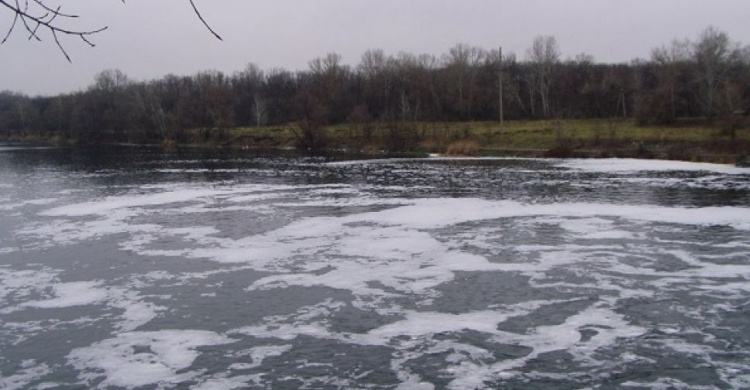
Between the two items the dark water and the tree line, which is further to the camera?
the tree line

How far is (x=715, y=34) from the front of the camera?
205 feet

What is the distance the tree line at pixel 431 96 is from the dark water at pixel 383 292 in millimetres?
38490

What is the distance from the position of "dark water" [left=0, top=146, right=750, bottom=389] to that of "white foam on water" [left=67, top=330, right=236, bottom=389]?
35mm

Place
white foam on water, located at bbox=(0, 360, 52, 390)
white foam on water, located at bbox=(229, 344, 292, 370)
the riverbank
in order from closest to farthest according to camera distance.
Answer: white foam on water, located at bbox=(0, 360, 52, 390) → white foam on water, located at bbox=(229, 344, 292, 370) → the riverbank

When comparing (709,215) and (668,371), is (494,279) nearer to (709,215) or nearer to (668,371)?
(668,371)

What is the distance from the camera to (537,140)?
51562 mm

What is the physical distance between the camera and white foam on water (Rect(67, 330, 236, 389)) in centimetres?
819

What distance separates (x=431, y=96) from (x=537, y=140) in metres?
33.5

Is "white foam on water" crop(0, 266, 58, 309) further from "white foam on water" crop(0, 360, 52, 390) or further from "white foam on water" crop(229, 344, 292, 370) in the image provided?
"white foam on water" crop(229, 344, 292, 370)

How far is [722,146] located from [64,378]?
40481 mm

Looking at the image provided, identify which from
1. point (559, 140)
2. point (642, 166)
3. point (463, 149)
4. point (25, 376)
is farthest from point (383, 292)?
point (463, 149)

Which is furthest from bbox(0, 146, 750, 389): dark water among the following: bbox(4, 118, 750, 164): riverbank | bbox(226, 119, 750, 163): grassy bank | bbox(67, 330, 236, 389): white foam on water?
bbox(4, 118, 750, 164): riverbank

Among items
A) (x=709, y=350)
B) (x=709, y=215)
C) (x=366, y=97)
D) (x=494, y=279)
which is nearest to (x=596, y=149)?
(x=709, y=215)

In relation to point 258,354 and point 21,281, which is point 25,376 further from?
point 21,281
